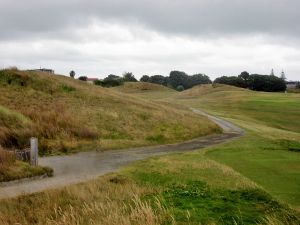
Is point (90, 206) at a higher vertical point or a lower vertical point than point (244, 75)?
lower

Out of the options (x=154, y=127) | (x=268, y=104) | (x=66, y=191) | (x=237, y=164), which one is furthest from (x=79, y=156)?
(x=268, y=104)

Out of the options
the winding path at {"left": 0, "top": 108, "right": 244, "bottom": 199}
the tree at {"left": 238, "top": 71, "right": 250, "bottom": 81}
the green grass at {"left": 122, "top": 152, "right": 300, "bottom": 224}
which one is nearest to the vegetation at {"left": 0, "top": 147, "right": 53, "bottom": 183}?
the winding path at {"left": 0, "top": 108, "right": 244, "bottom": 199}

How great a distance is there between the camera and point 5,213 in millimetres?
12961

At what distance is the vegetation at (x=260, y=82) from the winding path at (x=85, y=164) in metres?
128

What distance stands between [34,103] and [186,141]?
1165 centimetres

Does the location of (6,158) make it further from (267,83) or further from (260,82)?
(260,82)

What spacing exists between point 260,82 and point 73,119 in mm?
133547

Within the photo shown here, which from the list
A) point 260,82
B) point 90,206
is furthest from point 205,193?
point 260,82

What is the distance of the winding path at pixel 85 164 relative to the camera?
1742 cm

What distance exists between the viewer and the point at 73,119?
32.8 meters

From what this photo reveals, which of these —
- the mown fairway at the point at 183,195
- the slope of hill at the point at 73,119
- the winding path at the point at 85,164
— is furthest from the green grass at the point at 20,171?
the slope of hill at the point at 73,119

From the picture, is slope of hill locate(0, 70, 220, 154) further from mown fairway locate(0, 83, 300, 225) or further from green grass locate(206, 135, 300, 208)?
mown fairway locate(0, 83, 300, 225)

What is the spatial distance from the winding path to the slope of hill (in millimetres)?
1622

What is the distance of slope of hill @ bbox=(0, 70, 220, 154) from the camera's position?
28.0 meters
